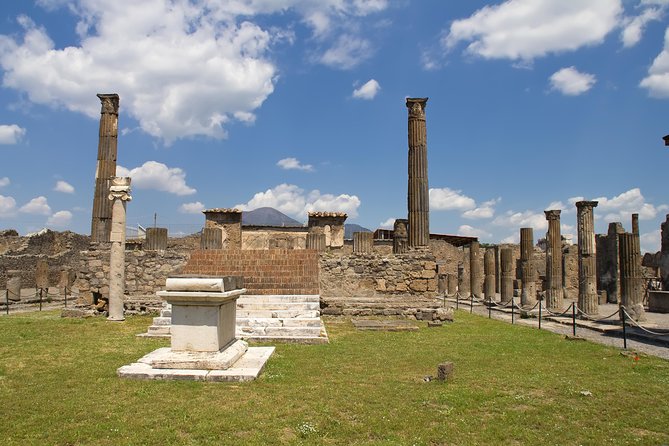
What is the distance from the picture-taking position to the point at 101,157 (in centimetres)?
1736

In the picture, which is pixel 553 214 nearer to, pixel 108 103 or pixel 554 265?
pixel 554 265

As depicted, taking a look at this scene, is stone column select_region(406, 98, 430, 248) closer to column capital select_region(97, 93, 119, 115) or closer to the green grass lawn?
the green grass lawn

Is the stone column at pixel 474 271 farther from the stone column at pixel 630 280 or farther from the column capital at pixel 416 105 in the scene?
the column capital at pixel 416 105

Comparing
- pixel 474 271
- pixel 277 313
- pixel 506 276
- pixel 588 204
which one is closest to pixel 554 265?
pixel 506 276

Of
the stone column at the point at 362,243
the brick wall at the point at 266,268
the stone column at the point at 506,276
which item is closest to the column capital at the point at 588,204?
the stone column at the point at 506,276

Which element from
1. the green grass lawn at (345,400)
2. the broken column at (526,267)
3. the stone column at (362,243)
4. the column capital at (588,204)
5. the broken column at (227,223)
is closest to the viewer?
the green grass lawn at (345,400)

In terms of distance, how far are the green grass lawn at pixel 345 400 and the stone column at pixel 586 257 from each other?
9.11 meters

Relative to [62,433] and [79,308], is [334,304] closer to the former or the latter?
[79,308]

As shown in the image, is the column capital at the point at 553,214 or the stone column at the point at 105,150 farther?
the column capital at the point at 553,214

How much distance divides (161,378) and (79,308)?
1007cm

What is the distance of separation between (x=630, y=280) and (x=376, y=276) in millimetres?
8263

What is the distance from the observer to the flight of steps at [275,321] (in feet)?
32.1

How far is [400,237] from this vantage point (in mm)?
24688

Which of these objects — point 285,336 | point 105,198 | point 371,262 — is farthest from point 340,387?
point 105,198
